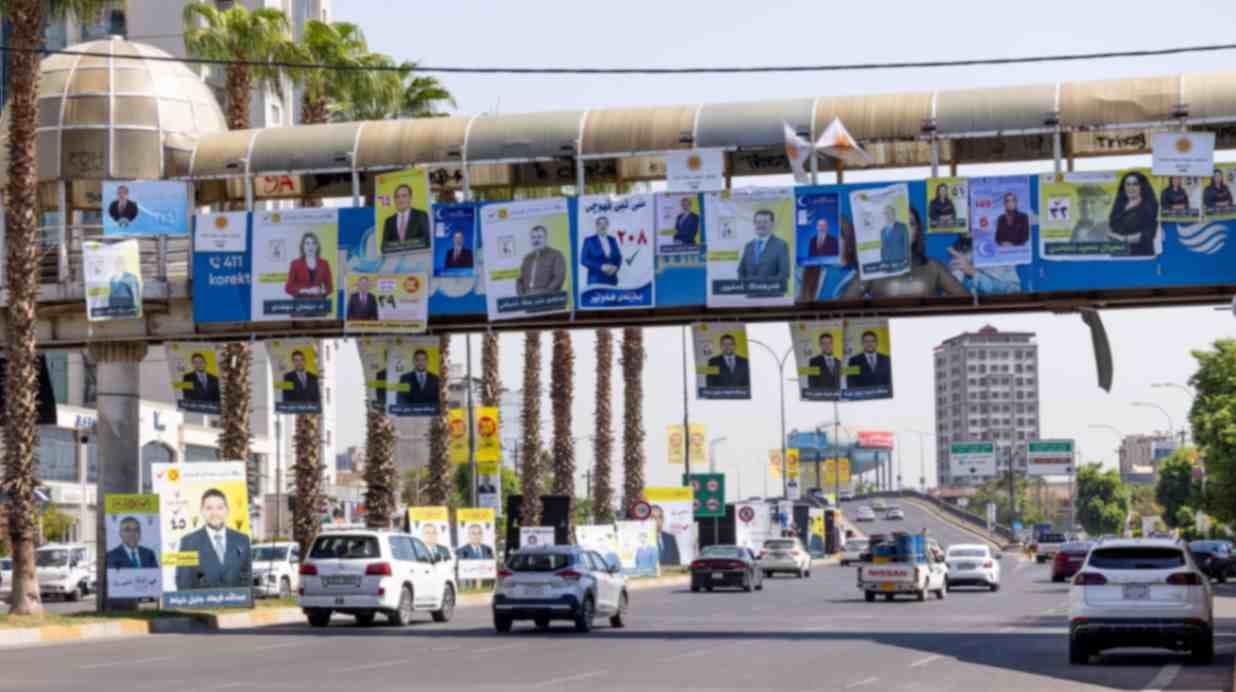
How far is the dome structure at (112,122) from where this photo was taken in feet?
126

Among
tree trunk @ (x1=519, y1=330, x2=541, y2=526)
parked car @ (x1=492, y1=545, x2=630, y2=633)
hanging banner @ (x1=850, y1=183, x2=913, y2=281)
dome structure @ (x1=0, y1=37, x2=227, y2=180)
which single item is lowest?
parked car @ (x1=492, y1=545, x2=630, y2=633)

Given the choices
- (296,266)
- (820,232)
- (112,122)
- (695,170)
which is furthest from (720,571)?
(112,122)

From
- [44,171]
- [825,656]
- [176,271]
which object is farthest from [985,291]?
[44,171]

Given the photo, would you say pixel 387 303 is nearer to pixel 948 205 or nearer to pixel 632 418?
pixel 948 205

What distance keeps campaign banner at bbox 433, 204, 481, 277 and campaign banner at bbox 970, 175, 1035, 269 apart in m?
9.21

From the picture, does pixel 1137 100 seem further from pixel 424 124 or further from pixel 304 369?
pixel 304 369

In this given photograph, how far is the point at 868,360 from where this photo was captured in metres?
35.7

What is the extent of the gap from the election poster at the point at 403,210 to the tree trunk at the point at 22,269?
6400 mm

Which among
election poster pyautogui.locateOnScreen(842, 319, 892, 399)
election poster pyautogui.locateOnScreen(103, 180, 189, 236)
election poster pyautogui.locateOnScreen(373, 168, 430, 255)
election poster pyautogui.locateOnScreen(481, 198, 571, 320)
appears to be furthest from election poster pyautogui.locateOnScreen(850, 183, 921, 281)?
election poster pyautogui.locateOnScreen(103, 180, 189, 236)

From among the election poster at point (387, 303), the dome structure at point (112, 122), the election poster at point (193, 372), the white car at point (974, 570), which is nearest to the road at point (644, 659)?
the election poster at point (193, 372)

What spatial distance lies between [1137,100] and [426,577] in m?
16.0

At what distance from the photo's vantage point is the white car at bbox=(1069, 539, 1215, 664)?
2364 cm

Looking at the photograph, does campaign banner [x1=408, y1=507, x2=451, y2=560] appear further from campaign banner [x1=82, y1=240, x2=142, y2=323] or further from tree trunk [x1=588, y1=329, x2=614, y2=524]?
tree trunk [x1=588, y1=329, x2=614, y2=524]

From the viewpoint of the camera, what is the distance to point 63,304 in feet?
126
